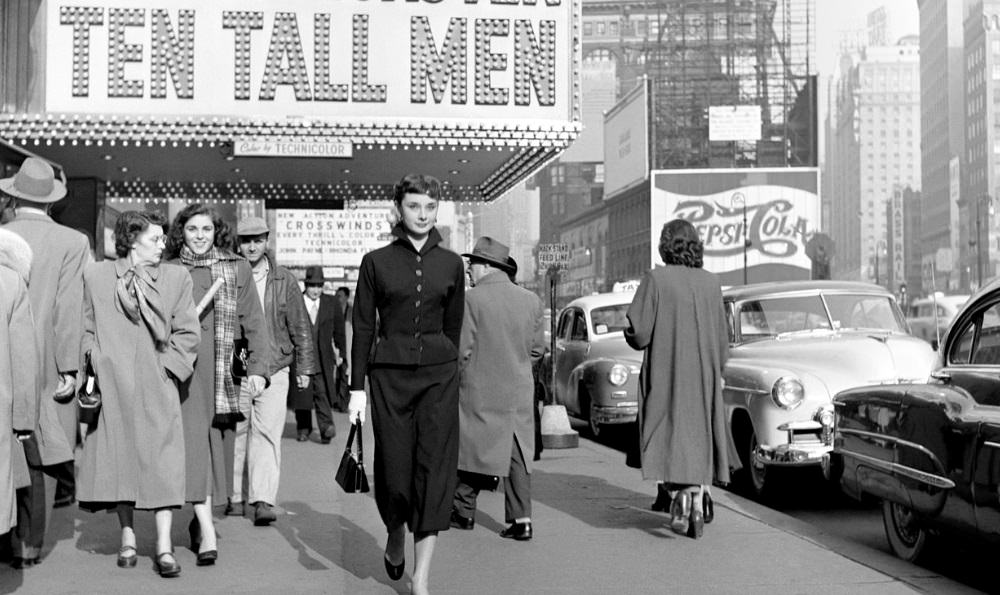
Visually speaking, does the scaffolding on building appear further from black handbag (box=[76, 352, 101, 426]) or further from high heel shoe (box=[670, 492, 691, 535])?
black handbag (box=[76, 352, 101, 426])

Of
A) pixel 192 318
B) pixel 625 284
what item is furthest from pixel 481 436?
pixel 625 284

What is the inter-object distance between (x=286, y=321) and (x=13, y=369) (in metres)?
3.48

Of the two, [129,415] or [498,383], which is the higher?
[498,383]

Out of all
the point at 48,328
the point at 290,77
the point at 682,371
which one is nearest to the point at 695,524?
the point at 682,371

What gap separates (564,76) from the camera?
19.1m

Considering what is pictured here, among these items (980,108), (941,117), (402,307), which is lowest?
(402,307)

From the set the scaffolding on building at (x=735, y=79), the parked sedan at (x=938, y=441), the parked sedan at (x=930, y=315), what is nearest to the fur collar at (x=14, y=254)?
the parked sedan at (x=938, y=441)

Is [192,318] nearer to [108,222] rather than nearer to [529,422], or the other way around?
[529,422]

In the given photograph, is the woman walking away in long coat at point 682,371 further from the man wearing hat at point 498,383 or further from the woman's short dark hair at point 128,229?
the woman's short dark hair at point 128,229

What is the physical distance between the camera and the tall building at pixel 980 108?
153m

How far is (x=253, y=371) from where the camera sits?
288 inches

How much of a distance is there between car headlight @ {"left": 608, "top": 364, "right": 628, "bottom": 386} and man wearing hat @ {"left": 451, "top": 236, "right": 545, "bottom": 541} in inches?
248

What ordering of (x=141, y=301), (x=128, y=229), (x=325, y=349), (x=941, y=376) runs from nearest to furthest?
(x=141, y=301) → (x=128, y=229) → (x=941, y=376) → (x=325, y=349)

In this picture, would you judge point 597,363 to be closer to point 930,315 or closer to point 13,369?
point 13,369
